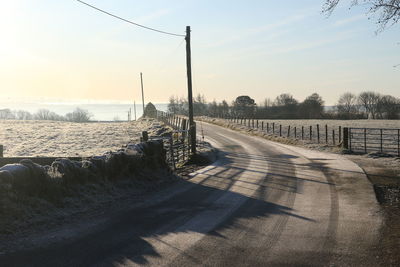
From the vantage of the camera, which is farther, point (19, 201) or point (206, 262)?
point (19, 201)

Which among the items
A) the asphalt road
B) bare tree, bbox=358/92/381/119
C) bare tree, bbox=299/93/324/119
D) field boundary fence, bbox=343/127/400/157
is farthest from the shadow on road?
bare tree, bbox=358/92/381/119

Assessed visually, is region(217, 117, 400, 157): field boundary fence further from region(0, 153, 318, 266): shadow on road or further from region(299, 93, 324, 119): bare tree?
region(299, 93, 324, 119): bare tree

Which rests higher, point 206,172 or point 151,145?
point 151,145

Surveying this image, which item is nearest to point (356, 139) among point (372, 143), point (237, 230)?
point (372, 143)

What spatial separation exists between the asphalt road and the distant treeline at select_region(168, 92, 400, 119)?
241 ft

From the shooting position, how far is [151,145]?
16000 mm

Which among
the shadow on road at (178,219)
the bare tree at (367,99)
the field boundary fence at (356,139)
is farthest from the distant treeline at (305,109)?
the shadow on road at (178,219)

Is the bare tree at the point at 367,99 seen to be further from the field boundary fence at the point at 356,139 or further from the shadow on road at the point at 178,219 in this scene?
the shadow on road at the point at 178,219

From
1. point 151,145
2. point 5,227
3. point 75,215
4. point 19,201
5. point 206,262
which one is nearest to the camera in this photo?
point 206,262

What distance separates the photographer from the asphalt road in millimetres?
7113

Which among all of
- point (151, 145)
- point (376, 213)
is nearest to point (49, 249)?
point (376, 213)

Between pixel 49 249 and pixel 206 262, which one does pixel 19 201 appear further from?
pixel 206 262

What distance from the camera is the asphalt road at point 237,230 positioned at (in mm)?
7113

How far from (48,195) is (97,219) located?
143 cm
